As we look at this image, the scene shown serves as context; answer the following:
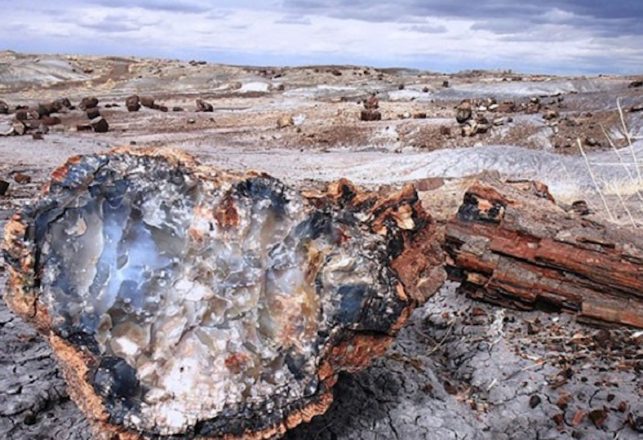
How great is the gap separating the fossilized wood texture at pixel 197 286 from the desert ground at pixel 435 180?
52cm

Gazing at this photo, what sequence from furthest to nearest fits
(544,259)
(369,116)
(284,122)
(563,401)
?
(284,122) < (369,116) < (544,259) < (563,401)

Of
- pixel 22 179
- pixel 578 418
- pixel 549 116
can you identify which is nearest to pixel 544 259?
pixel 578 418

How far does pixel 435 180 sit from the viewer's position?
7.42 m

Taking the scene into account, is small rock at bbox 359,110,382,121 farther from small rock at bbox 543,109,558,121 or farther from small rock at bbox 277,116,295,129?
small rock at bbox 543,109,558,121

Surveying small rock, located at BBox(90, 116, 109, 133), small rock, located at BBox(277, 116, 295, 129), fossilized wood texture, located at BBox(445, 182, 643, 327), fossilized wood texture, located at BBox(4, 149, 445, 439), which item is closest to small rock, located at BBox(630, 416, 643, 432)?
fossilized wood texture, located at BBox(445, 182, 643, 327)

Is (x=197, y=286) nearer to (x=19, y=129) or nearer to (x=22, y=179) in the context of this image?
(x=22, y=179)

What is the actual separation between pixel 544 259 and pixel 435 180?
3900 mm

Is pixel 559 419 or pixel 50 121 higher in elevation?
pixel 559 419

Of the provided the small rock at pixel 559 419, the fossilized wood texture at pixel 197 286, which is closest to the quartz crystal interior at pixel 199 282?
the fossilized wood texture at pixel 197 286

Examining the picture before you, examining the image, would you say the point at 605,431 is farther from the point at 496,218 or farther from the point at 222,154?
the point at 222,154

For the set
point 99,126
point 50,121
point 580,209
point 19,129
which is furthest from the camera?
point 50,121

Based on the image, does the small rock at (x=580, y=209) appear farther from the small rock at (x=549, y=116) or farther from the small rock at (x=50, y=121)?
the small rock at (x=50, y=121)

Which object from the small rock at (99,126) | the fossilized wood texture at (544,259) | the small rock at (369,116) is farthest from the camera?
the small rock at (99,126)

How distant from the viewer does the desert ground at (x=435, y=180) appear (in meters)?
2.94
